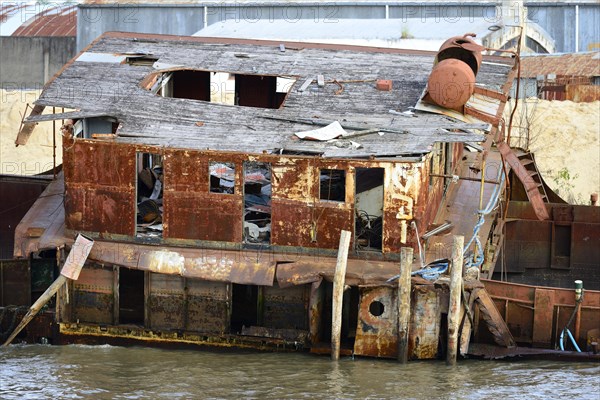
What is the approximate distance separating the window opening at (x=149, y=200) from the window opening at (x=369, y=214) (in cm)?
362

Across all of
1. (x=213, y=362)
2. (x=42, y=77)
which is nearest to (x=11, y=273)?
(x=213, y=362)

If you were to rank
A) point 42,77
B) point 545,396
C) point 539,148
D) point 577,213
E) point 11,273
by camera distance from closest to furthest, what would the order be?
point 545,396 < point 11,273 < point 577,213 < point 539,148 < point 42,77

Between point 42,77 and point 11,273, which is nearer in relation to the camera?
point 11,273

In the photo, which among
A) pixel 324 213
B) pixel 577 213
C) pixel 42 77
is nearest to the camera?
pixel 324 213

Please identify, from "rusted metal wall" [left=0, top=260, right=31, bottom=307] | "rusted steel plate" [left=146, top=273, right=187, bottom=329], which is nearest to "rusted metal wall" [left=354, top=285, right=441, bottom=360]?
"rusted steel plate" [left=146, top=273, right=187, bottom=329]

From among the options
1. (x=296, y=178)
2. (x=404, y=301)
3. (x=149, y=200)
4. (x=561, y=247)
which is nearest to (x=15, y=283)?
(x=149, y=200)

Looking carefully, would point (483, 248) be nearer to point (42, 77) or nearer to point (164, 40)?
point (164, 40)

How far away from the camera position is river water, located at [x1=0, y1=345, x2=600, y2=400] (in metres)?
21.2

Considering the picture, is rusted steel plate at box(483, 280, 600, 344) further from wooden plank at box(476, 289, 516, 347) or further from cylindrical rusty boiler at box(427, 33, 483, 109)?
cylindrical rusty boiler at box(427, 33, 483, 109)

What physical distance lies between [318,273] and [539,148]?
59.0ft

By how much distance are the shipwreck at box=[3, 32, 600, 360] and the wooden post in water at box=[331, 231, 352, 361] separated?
0.09 ft

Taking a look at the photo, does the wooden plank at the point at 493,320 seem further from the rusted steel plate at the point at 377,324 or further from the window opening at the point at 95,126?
the window opening at the point at 95,126

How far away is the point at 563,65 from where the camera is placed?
4538cm

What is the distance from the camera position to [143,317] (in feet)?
79.1
